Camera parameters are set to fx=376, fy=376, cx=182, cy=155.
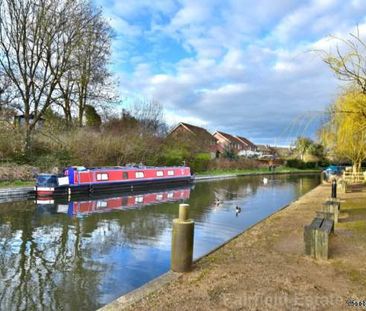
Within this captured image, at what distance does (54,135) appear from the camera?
855 inches

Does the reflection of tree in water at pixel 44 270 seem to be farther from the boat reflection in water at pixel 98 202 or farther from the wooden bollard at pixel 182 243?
the boat reflection in water at pixel 98 202

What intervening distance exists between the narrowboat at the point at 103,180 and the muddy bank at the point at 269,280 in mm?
10549

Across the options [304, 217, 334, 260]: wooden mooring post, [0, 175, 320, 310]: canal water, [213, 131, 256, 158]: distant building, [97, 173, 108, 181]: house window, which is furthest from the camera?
[213, 131, 256, 158]: distant building

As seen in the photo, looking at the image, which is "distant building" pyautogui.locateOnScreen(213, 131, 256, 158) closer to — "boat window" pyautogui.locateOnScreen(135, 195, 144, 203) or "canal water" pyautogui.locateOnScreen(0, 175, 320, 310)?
"boat window" pyautogui.locateOnScreen(135, 195, 144, 203)

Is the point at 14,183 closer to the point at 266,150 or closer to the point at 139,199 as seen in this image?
the point at 139,199

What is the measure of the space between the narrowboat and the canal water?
119 centimetres

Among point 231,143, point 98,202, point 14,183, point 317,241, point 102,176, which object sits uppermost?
point 231,143

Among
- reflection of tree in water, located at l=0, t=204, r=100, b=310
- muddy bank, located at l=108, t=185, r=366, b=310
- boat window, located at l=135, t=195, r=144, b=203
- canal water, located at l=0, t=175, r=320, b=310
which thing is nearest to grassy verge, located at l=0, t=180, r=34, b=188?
canal water, located at l=0, t=175, r=320, b=310

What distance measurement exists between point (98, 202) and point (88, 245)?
23.6 ft

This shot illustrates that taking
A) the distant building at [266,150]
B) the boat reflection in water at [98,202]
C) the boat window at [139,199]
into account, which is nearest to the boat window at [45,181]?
the boat reflection in water at [98,202]

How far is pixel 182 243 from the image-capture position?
4527 millimetres

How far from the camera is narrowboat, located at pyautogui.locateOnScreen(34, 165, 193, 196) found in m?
15.0

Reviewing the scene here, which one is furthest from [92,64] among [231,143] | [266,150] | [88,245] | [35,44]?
[266,150]

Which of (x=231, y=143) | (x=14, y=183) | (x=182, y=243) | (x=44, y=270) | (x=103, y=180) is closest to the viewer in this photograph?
(x=182, y=243)
